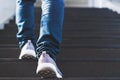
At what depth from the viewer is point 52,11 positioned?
155 centimetres

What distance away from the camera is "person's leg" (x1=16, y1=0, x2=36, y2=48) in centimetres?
178

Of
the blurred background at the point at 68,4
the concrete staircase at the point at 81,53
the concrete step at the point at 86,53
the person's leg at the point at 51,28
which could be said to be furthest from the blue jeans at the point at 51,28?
the blurred background at the point at 68,4

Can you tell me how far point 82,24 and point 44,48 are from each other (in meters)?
1.85

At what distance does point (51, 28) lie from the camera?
153cm

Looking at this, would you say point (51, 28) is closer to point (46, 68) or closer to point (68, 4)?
point (46, 68)

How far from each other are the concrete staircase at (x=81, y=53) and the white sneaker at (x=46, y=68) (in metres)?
0.04

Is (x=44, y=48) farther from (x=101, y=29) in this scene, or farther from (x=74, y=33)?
(x=101, y=29)

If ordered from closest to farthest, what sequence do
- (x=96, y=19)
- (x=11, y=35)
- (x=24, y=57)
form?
(x=24, y=57) < (x=11, y=35) < (x=96, y=19)

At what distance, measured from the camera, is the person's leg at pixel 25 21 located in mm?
1781

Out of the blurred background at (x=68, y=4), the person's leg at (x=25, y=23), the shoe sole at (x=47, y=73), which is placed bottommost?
the blurred background at (x=68, y=4)

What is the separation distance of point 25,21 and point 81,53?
45 cm

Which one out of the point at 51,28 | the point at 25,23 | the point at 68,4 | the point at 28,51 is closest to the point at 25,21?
the point at 25,23

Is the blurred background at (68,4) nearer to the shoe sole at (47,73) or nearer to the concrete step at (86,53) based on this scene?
the concrete step at (86,53)

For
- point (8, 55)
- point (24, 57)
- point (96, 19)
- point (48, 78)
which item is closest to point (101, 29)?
point (96, 19)
